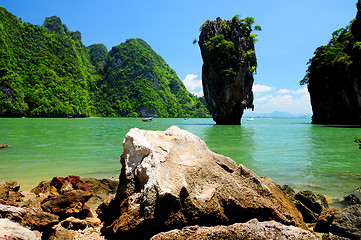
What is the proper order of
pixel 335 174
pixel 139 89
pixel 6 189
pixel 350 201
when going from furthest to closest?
1. pixel 139 89
2. pixel 335 174
3. pixel 350 201
4. pixel 6 189

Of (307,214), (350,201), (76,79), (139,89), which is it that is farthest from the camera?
(139,89)

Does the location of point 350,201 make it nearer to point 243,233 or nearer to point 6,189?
point 243,233

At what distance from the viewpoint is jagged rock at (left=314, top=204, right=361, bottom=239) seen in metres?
3.58

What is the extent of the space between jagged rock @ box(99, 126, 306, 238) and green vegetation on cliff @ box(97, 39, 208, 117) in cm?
12951

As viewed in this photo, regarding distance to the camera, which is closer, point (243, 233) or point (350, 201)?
point (243, 233)

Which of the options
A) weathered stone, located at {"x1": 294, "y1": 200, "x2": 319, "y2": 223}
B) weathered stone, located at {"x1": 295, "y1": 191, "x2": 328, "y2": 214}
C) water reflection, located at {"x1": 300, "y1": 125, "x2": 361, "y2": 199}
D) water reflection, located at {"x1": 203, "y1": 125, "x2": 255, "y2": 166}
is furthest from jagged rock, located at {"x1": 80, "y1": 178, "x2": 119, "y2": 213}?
water reflection, located at {"x1": 203, "y1": 125, "x2": 255, "y2": 166}

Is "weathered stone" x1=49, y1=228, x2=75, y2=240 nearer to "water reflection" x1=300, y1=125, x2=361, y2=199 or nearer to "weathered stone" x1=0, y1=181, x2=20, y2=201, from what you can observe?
"weathered stone" x1=0, y1=181, x2=20, y2=201

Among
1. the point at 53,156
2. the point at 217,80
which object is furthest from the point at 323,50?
the point at 53,156

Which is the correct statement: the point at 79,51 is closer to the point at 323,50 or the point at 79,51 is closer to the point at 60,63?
the point at 60,63

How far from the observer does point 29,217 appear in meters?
3.80

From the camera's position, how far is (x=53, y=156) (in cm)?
1238

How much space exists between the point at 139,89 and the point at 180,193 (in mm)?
143679

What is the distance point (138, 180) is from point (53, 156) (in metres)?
10.6

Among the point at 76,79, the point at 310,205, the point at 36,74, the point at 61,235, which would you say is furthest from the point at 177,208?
the point at 76,79
